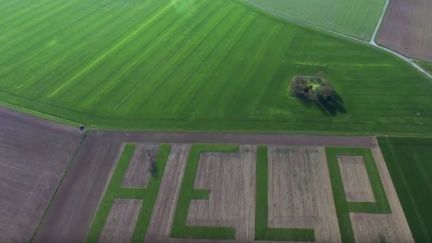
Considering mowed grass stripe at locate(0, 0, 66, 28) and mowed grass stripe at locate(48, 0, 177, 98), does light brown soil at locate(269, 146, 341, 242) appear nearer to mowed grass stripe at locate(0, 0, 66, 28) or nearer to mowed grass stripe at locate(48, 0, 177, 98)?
mowed grass stripe at locate(48, 0, 177, 98)

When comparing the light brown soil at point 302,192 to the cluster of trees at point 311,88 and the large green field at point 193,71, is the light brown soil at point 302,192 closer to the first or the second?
the large green field at point 193,71

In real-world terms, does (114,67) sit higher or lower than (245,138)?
higher

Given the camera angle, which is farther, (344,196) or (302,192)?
(302,192)

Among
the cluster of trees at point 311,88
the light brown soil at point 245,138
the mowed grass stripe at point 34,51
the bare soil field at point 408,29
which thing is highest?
the bare soil field at point 408,29

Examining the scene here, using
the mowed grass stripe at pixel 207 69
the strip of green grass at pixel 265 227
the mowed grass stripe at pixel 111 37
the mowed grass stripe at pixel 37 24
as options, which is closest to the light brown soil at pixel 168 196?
the mowed grass stripe at pixel 207 69

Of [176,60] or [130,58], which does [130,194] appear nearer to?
[176,60]

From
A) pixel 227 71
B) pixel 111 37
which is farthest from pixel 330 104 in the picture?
pixel 111 37

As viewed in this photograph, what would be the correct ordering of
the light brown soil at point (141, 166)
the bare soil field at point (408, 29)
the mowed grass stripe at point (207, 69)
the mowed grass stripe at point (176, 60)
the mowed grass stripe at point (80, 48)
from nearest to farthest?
1. the light brown soil at point (141, 166)
2. the mowed grass stripe at point (207, 69)
3. the mowed grass stripe at point (176, 60)
4. the mowed grass stripe at point (80, 48)
5. the bare soil field at point (408, 29)
